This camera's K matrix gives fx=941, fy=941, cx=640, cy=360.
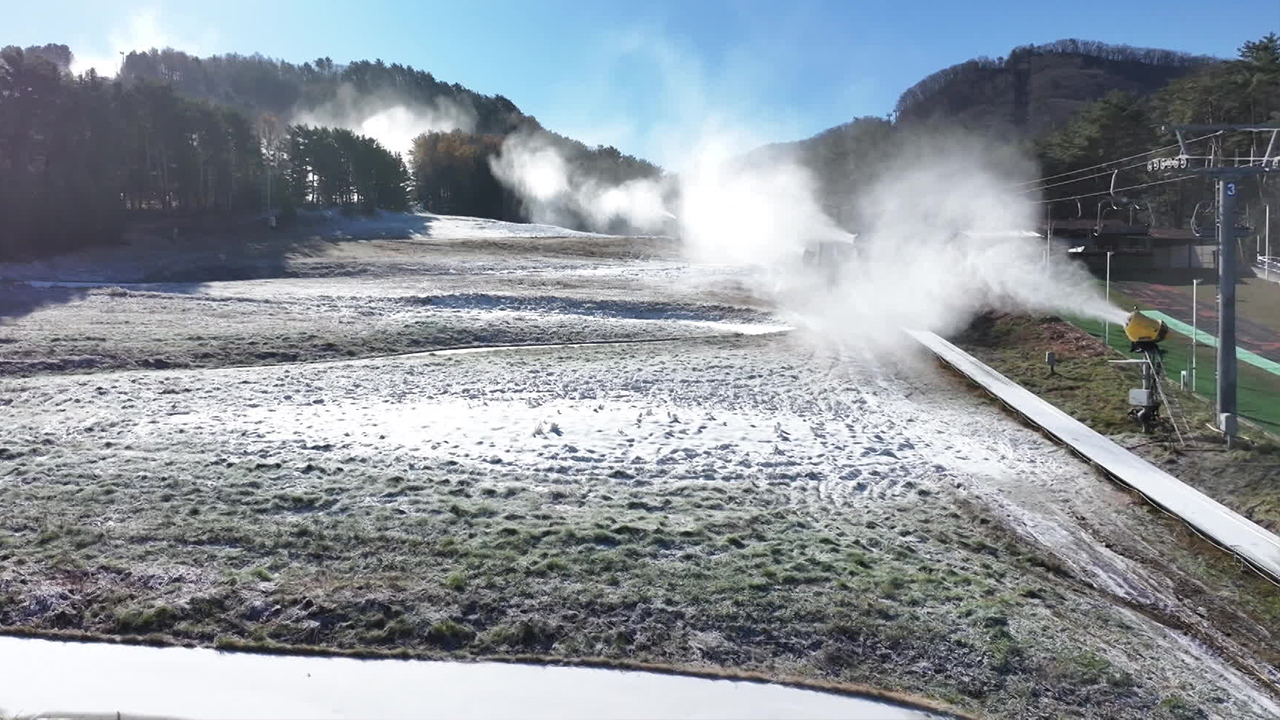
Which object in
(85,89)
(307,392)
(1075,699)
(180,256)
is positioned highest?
(85,89)

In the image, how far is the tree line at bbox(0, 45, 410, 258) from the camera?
52.9 meters

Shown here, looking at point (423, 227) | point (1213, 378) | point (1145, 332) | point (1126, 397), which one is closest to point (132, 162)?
point (423, 227)

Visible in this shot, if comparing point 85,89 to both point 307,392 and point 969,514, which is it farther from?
point 969,514

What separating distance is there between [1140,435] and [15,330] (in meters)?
26.9

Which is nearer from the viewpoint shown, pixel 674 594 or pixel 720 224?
pixel 674 594

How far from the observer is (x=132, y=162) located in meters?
70.5

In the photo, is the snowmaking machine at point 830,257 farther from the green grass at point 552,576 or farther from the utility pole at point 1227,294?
the green grass at point 552,576

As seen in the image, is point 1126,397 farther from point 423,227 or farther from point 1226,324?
point 423,227

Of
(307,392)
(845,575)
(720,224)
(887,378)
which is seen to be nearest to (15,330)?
(307,392)

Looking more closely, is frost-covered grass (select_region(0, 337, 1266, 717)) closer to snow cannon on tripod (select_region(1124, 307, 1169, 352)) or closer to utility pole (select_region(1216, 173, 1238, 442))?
snow cannon on tripod (select_region(1124, 307, 1169, 352))

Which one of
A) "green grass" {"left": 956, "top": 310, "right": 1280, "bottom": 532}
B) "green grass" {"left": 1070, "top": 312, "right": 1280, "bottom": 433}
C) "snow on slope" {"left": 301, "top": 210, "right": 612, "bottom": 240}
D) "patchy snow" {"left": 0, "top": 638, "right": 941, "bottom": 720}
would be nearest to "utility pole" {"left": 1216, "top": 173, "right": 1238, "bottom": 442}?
"green grass" {"left": 956, "top": 310, "right": 1280, "bottom": 532}

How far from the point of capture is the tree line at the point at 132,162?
5291 centimetres

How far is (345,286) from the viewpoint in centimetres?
4231

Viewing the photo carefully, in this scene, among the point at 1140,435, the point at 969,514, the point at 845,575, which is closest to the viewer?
the point at 845,575
